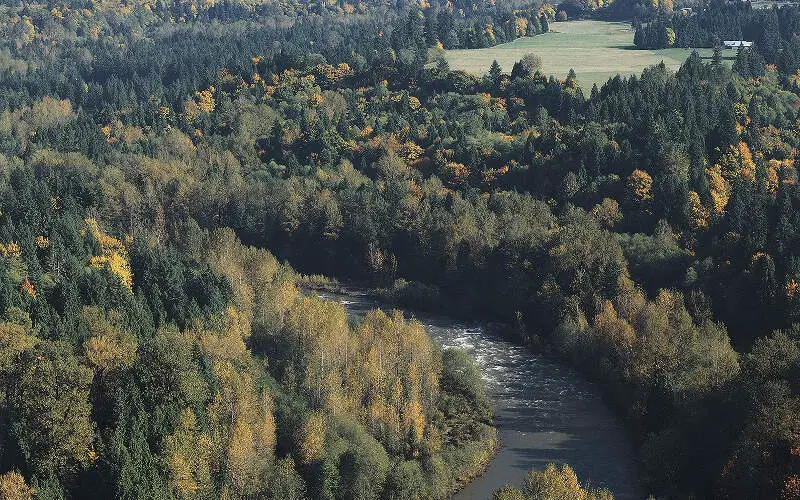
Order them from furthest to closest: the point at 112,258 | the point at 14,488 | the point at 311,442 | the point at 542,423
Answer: the point at 112,258
the point at 542,423
the point at 311,442
the point at 14,488

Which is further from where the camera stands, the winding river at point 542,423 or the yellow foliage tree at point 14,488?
the winding river at point 542,423

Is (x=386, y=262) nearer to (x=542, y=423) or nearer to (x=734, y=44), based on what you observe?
(x=542, y=423)

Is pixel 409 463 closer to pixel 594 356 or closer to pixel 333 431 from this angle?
pixel 333 431

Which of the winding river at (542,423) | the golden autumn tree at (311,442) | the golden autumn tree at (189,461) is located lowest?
the winding river at (542,423)

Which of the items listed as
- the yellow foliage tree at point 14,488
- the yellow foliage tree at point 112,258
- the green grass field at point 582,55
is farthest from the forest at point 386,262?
the green grass field at point 582,55

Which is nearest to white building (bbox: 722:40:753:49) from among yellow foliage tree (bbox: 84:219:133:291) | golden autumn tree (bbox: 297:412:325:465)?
yellow foliage tree (bbox: 84:219:133:291)

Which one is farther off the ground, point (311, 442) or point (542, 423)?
point (311, 442)

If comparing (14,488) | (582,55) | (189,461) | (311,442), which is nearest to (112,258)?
(311,442)

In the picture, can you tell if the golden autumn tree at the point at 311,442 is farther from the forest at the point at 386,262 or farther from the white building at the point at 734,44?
the white building at the point at 734,44
